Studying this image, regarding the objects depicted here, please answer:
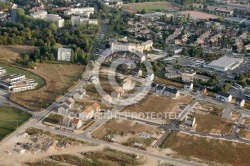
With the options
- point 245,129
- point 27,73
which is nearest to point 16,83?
point 27,73

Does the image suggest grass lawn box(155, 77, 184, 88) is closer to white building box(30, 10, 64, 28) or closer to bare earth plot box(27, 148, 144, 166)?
bare earth plot box(27, 148, 144, 166)

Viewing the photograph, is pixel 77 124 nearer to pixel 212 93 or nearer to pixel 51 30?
pixel 212 93

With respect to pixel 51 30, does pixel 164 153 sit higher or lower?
lower

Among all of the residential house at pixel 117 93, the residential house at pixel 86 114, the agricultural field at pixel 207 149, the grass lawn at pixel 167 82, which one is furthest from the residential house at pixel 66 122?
the grass lawn at pixel 167 82

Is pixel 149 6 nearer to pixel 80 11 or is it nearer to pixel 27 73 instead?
pixel 80 11

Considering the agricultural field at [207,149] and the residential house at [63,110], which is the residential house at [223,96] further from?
the residential house at [63,110]

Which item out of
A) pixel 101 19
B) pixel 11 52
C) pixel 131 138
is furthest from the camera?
pixel 101 19

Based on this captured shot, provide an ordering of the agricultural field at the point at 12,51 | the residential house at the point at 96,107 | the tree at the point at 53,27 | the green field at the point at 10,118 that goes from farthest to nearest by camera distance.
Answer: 1. the tree at the point at 53,27
2. the agricultural field at the point at 12,51
3. the residential house at the point at 96,107
4. the green field at the point at 10,118

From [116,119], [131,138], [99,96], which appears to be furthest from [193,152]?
[99,96]
